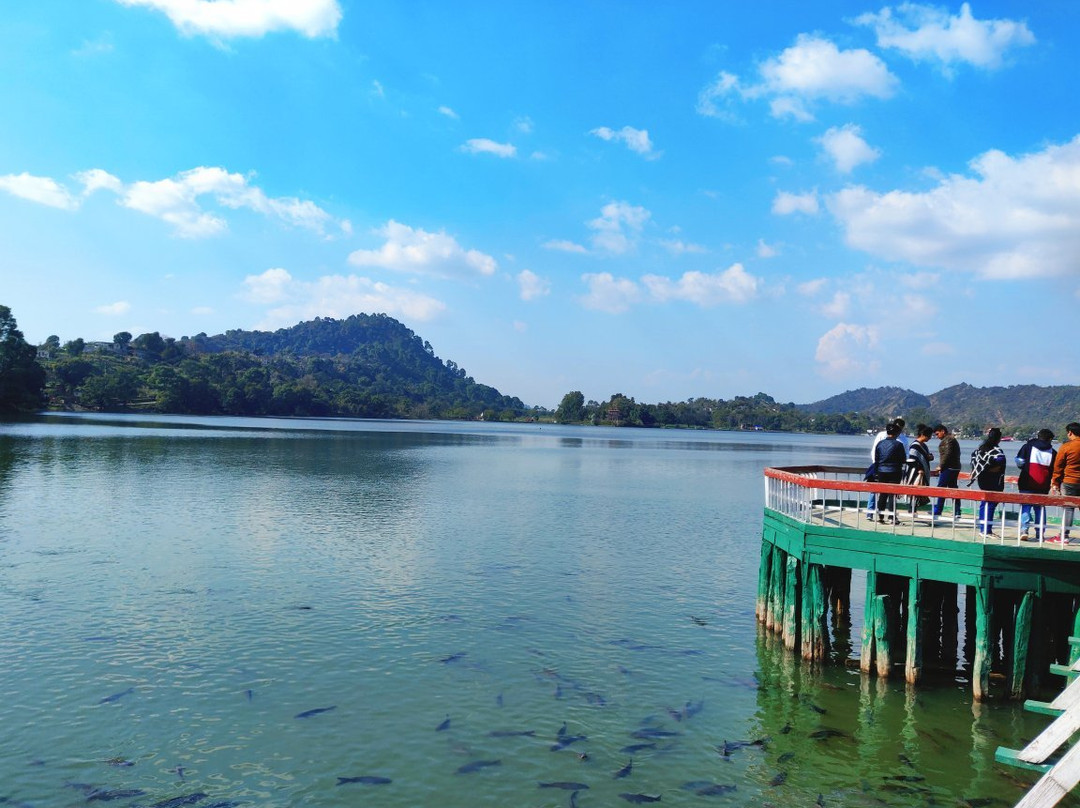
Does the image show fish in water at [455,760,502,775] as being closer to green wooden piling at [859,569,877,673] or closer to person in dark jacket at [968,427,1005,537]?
green wooden piling at [859,569,877,673]

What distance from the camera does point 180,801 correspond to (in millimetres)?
10750

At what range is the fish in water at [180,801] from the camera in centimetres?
1061

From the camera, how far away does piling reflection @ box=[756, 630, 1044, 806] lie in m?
12.0

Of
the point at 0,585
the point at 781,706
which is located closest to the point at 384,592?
the point at 0,585

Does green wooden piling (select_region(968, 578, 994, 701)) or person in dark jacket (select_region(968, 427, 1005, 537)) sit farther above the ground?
person in dark jacket (select_region(968, 427, 1005, 537))

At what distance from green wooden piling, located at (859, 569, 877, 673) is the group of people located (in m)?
1.41

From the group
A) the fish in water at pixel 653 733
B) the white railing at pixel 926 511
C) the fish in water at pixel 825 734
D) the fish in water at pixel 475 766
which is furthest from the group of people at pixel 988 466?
the fish in water at pixel 475 766

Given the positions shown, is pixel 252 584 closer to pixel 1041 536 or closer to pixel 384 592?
pixel 384 592

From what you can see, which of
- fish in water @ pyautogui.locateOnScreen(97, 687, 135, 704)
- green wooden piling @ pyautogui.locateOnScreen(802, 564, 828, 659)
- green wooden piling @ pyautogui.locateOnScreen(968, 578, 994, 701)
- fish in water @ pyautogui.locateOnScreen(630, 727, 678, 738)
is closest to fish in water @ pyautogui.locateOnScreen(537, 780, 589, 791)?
fish in water @ pyautogui.locateOnScreen(630, 727, 678, 738)

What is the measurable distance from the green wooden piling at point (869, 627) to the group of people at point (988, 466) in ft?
4.63

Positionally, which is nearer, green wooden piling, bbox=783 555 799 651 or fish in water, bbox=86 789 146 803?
fish in water, bbox=86 789 146 803

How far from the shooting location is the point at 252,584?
2350 centimetres

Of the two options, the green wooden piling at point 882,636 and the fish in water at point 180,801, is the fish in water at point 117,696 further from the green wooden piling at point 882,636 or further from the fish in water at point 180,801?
the green wooden piling at point 882,636

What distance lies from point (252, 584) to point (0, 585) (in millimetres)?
6988
